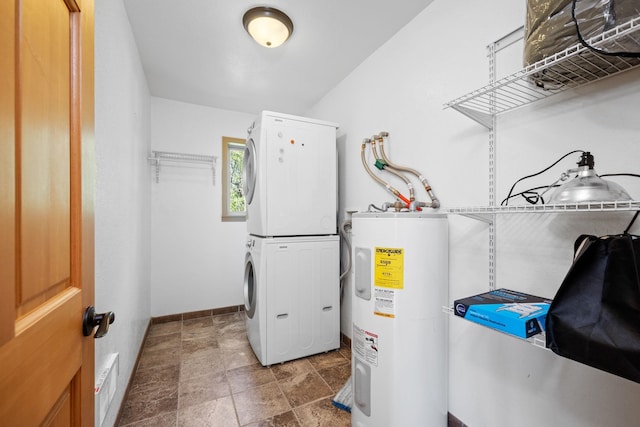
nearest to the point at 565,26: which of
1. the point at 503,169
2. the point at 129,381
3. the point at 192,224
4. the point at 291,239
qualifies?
the point at 503,169

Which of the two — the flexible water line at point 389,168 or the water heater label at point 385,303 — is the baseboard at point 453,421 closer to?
the water heater label at point 385,303

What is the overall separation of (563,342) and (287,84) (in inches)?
106

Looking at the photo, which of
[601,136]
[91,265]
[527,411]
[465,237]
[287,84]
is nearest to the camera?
[91,265]

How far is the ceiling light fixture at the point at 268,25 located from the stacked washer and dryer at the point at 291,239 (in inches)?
19.6

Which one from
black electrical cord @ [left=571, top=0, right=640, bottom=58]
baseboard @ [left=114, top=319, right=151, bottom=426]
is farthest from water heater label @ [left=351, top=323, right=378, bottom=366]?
baseboard @ [left=114, top=319, right=151, bottom=426]

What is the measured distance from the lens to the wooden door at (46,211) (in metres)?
0.43

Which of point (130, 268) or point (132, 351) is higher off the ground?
point (130, 268)

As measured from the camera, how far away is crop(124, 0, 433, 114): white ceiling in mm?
1649

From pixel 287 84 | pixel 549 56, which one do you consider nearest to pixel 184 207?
pixel 287 84

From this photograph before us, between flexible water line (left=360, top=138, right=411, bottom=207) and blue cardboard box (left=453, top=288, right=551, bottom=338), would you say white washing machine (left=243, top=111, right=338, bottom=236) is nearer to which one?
flexible water line (left=360, top=138, right=411, bottom=207)

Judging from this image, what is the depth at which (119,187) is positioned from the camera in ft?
5.11

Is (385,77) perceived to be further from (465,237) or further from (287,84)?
(465,237)

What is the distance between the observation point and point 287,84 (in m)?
2.62

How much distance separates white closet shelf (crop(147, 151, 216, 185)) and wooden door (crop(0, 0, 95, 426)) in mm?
2295
